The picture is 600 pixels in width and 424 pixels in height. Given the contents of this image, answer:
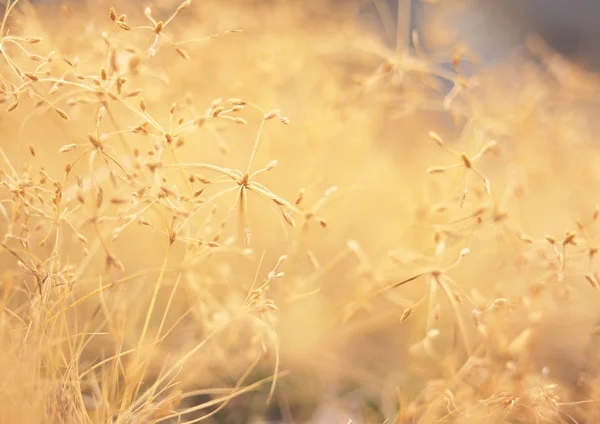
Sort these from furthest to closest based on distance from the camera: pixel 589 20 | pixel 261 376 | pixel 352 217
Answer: pixel 589 20
pixel 352 217
pixel 261 376

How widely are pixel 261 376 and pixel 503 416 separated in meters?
0.37

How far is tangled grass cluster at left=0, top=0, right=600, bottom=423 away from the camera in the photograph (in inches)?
24.5

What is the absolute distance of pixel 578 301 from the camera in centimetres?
110

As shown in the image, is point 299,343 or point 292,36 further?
point 292,36

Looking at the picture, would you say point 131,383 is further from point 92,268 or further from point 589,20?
point 589,20

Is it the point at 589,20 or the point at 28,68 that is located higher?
the point at 28,68

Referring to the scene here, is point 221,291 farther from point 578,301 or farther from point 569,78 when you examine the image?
point 569,78

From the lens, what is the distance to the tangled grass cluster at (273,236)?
622 millimetres

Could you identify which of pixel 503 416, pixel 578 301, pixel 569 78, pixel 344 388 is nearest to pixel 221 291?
pixel 344 388

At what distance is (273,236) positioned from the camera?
1.13m

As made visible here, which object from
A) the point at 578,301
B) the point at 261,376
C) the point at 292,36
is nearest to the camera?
the point at 261,376

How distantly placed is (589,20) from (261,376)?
2746mm

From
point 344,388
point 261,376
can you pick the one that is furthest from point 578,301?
point 261,376

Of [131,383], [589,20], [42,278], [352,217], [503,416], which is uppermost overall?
[42,278]
